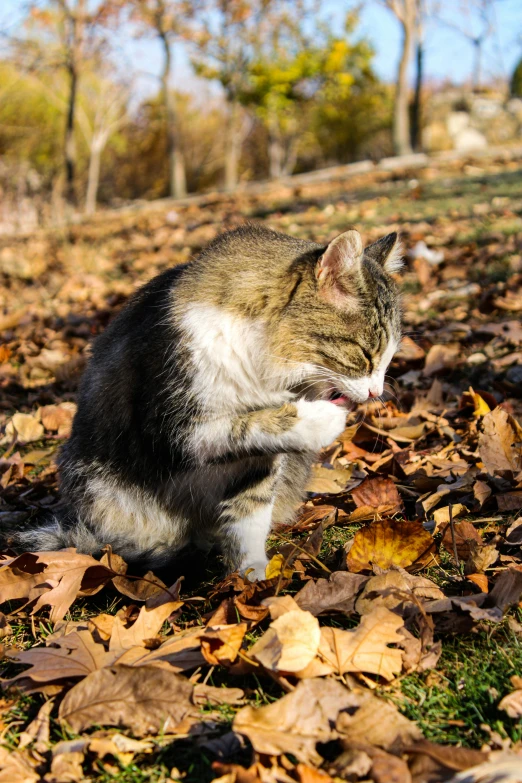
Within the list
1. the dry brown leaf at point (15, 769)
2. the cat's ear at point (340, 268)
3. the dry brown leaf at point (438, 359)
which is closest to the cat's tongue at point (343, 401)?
the cat's ear at point (340, 268)

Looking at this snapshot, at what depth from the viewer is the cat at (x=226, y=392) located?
92.7 inches

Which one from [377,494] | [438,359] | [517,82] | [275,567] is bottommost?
[275,567]

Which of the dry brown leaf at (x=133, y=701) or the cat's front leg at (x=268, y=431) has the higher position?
the cat's front leg at (x=268, y=431)

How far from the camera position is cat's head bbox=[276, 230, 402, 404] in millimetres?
2459

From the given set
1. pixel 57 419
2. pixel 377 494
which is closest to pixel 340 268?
pixel 377 494

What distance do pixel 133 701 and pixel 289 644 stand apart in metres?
0.39

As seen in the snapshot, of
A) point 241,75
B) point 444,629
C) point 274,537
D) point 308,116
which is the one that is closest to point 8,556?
point 274,537

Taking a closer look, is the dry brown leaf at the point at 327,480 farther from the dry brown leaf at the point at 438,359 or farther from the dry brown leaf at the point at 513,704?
the dry brown leaf at the point at 513,704

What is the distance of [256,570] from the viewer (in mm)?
2510

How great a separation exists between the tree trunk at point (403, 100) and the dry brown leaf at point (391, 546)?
63.5 feet

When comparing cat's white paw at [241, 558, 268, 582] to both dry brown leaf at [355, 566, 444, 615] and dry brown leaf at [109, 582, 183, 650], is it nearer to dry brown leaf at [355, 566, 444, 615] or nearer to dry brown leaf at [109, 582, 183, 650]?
dry brown leaf at [109, 582, 183, 650]

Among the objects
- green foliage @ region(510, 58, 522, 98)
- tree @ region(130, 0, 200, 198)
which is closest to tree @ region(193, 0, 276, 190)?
tree @ region(130, 0, 200, 198)

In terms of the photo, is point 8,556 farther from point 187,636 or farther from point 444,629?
point 444,629

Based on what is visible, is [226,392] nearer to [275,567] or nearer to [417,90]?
[275,567]
